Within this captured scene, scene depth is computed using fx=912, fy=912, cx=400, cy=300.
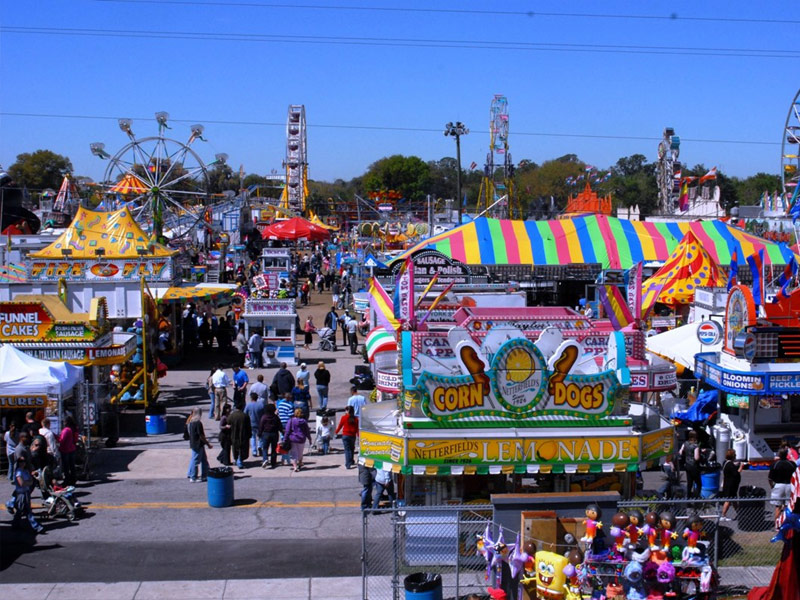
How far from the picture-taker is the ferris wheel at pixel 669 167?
192 ft

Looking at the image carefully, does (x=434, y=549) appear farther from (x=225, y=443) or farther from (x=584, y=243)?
(x=584, y=243)

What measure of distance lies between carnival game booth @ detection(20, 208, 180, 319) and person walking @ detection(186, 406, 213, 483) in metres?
10.8

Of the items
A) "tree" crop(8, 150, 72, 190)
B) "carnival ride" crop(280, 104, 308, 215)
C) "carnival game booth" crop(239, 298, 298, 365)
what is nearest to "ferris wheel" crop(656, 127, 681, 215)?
"carnival ride" crop(280, 104, 308, 215)

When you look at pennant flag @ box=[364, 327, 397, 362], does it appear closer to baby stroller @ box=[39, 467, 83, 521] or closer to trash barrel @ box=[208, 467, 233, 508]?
trash barrel @ box=[208, 467, 233, 508]

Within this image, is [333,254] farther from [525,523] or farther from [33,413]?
[525,523]

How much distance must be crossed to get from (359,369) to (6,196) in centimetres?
3843

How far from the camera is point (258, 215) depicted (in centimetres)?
8275

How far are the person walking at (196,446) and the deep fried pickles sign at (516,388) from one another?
470cm

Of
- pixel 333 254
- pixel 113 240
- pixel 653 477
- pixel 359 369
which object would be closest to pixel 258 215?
pixel 333 254

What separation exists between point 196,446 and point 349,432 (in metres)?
2.51

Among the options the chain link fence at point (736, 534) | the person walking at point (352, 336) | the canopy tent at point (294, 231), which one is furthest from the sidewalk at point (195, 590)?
the canopy tent at point (294, 231)

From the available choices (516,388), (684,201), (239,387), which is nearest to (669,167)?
(684,201)

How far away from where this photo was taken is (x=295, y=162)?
8538 centimetres

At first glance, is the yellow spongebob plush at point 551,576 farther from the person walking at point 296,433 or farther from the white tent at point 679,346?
the white tent at point 679,346
